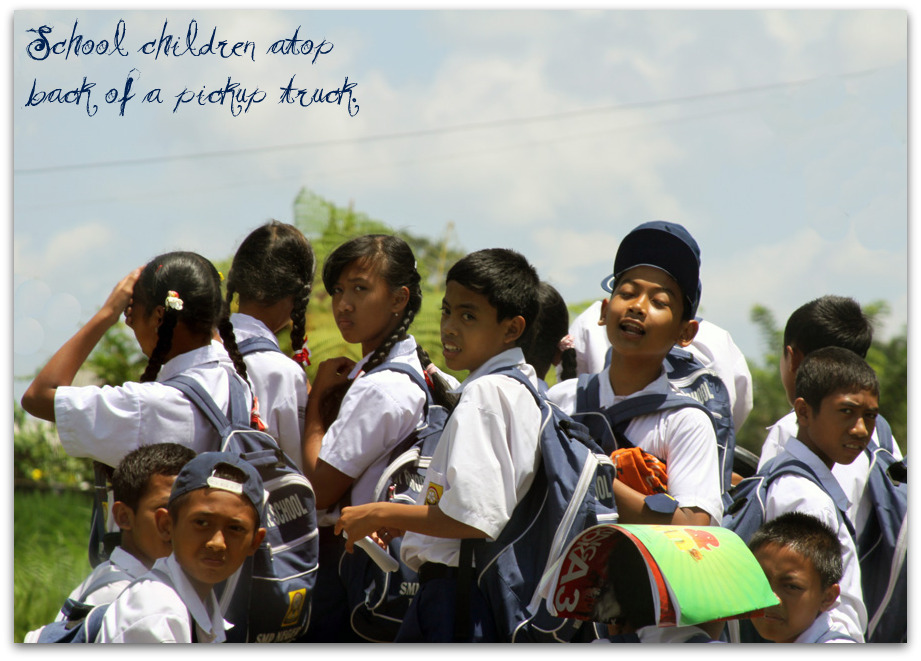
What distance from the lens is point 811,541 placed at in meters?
3.00

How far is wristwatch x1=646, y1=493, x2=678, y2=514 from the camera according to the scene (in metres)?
2.81

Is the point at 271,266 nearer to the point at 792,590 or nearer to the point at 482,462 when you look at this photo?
the point at 482,462

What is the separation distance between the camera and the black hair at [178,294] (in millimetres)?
3090

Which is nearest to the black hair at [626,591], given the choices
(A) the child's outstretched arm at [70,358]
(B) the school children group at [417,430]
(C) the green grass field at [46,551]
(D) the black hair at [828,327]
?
(B) the school children group at [417,430]

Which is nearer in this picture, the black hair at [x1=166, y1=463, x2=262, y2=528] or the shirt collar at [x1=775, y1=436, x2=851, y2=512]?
the black hair at [x1=166, y1=463, x2=262, y2=528]

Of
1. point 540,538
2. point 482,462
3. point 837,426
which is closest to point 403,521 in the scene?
point 482,462

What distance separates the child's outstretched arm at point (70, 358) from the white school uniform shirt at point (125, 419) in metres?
0.05

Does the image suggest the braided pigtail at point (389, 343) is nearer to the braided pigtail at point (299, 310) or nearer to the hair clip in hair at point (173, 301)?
the braided pigtail at point (299, 310)

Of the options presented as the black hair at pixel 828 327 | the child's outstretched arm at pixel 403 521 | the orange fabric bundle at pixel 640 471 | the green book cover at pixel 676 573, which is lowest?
the green book cover at pixel 676 573

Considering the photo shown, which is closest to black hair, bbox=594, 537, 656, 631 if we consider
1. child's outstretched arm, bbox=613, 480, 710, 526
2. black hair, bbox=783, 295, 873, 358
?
child's outstretched arm, bbox=613, 480, 710, 526

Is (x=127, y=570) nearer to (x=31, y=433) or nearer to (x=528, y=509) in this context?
(x=528, y=509)

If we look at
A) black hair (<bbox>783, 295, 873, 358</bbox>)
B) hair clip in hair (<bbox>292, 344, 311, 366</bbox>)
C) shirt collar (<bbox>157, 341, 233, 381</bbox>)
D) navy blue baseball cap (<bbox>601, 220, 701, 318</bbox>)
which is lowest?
shirt collar (<bbox>157, 341, 233, 381</bbox>)

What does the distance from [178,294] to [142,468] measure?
549 millimetres

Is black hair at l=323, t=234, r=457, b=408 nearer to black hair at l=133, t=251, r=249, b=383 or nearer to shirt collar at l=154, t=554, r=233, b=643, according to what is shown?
black hair at l=133, t=251, r=249, b=383
